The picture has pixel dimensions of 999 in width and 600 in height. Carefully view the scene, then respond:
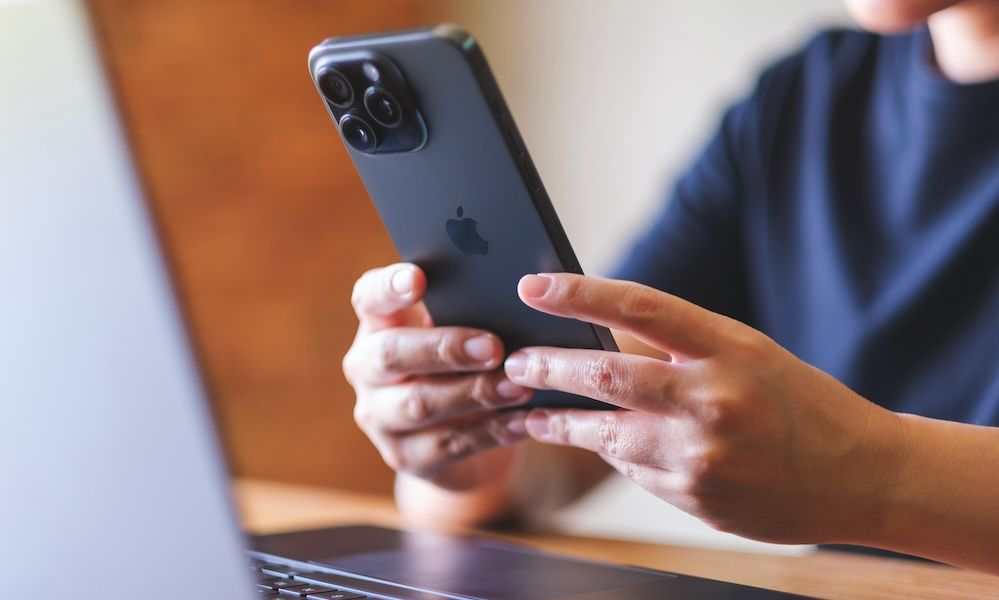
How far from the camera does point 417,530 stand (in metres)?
0.87

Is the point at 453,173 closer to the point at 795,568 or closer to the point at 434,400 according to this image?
the point at 434,400

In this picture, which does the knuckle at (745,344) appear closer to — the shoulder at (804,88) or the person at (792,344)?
the person at (792,344)

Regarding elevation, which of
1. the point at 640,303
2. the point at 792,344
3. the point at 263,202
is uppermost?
the point at 263,202

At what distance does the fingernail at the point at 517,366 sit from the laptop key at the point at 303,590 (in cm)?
17

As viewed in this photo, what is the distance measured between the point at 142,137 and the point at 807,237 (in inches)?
54.7

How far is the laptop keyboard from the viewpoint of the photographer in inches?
22.7

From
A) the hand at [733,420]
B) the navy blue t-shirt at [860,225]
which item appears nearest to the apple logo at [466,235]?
the hand at [733,420]

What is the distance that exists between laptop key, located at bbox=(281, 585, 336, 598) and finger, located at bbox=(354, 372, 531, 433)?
0.52 ft

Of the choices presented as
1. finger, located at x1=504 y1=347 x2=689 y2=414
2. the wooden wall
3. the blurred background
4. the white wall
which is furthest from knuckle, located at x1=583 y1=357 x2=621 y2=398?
the wooden wall

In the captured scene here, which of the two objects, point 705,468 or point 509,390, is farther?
point 509,390

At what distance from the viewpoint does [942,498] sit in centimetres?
54

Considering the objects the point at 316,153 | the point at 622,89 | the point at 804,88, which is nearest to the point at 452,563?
the point at 804,88

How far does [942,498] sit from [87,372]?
447mm

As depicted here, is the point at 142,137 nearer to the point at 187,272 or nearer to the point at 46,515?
the point at 187,272
